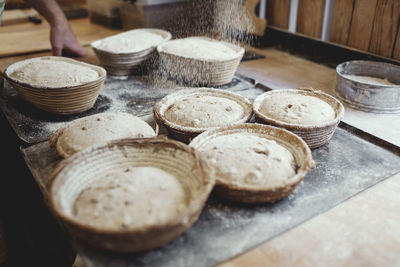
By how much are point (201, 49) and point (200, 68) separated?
0.70 ft

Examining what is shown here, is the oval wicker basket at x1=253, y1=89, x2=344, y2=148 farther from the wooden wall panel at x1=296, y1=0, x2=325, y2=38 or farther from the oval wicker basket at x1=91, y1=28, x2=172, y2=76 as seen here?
the wooden wall panel at x1=296, y1=0, x2=325, y2=38

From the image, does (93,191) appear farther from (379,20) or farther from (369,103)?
(379,20)

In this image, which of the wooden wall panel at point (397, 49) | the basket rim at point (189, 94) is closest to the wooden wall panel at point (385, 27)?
the wooden wall panel at point (397, 49)

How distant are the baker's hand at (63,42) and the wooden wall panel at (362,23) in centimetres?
235

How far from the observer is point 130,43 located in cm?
272

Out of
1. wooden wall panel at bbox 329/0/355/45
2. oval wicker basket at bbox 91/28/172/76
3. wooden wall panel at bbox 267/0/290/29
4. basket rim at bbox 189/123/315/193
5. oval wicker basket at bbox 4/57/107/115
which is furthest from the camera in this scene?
wooden wall panel at bbox 267/0/290/29

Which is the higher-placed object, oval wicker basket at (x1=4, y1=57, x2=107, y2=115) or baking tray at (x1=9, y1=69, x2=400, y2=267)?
oval wicker basket at (x1=4, y1=57, x2=107, y2=115)

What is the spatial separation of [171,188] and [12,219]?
185cm

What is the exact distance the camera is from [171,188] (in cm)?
126

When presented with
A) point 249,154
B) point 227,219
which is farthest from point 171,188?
point 249,154

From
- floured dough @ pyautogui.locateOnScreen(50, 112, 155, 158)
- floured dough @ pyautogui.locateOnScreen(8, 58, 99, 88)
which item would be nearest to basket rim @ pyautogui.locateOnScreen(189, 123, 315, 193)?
floured dough @ pyautogui.locateOnScreen(50, 112, 155, 158)

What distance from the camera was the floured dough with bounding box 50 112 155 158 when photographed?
5.08ft

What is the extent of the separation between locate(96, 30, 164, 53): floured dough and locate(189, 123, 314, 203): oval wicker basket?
1.35 metres

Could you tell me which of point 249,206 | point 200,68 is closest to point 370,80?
point 200,68
